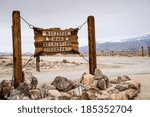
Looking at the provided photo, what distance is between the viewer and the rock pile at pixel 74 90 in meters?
6.64

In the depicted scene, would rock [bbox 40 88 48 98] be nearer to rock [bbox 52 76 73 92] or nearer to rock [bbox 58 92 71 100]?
rock [bbox 58 92 71 100]

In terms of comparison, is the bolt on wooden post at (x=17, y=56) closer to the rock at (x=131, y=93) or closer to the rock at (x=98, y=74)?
the rock at (x=98, y=74)

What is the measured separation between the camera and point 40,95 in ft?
22.5

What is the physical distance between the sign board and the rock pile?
0.67m

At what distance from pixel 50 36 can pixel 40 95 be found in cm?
157

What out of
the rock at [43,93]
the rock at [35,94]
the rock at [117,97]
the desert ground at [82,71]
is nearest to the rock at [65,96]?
the rock at [43,93]

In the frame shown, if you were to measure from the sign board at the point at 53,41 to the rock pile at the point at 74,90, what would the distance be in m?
0.67

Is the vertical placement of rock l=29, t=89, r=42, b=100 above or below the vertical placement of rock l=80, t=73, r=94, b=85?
below

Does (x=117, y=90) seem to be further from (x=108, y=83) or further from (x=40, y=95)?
(x=40, y=95)

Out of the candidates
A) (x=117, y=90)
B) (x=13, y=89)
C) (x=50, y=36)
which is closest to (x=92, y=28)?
(x=50, y=36)

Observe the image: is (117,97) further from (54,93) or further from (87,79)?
(87,79)

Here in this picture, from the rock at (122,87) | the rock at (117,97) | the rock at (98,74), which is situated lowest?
the rock at (117,97)

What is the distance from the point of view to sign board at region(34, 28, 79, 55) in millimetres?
7840

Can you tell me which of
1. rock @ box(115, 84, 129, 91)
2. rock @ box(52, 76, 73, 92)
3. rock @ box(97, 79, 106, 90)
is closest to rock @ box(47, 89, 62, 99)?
rock @ box(52, 76, 73, 92)
